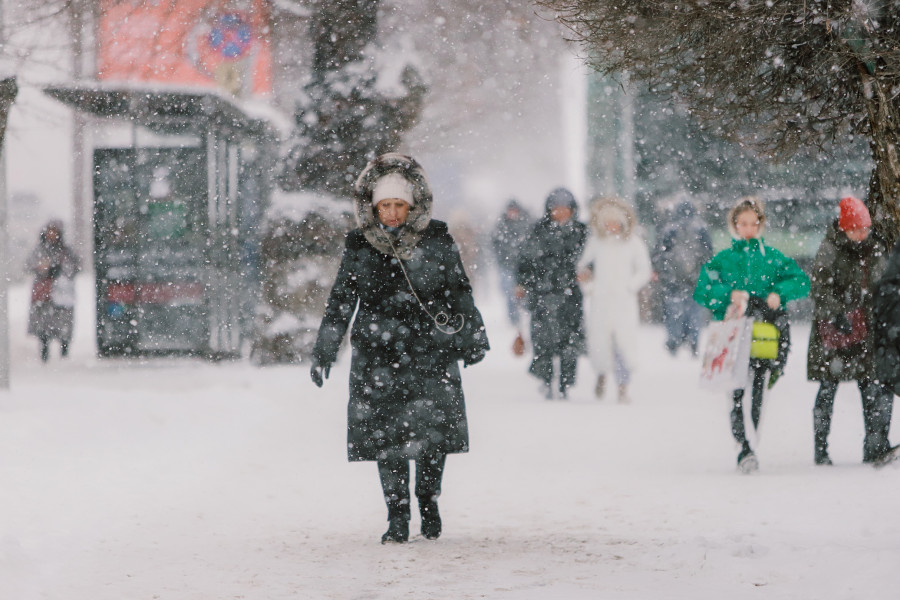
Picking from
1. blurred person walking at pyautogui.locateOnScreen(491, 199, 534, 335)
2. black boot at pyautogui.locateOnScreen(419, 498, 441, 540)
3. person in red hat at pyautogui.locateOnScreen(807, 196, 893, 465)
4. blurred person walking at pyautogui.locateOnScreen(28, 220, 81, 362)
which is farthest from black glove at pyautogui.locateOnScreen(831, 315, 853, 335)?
blurred person walking at pyautogui.locateOnScreen(28, 220, 81, 362)

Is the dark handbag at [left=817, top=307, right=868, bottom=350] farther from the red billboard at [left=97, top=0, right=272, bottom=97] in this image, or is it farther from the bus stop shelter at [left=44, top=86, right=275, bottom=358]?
the red billboard at [left=97, top=0, right=272, bottom=97]

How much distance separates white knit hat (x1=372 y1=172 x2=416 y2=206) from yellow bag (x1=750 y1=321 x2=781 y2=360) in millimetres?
2569

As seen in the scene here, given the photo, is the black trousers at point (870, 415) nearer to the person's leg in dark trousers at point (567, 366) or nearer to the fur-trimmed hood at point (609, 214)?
the person's leg in dark trousers at point (567, 366)

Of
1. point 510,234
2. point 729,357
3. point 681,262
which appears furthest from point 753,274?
point 510,234

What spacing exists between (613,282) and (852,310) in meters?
4.41

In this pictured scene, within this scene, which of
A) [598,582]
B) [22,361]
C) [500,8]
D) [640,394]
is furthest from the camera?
[500,8]

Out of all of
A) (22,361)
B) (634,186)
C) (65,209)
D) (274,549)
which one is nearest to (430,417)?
(274,549)

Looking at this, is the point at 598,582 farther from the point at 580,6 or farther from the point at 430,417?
the point at 580,6

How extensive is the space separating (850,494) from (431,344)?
7.82 feet

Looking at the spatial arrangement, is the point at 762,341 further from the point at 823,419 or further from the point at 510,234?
the point at 510,234

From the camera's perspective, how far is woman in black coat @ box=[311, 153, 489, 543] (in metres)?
5.57

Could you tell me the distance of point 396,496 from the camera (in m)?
5.57

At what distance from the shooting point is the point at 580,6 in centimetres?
636

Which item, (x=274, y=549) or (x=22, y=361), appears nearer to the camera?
(x=274, y=549)
